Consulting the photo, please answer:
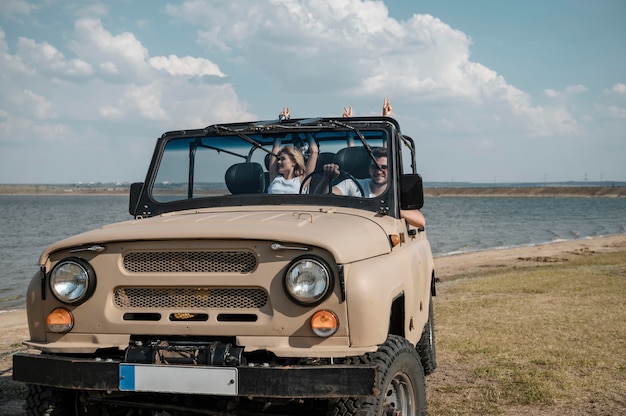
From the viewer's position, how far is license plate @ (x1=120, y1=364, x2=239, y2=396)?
351cm

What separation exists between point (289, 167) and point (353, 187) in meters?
0.49

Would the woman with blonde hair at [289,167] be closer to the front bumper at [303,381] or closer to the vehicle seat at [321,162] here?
the vehicle seat at [321,162]

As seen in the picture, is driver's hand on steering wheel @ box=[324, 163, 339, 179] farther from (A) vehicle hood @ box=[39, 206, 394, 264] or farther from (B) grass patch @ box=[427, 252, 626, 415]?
(B) grass patch @ box=[427, 252, 626, 415]

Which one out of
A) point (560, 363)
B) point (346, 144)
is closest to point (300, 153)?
point (346, 144)

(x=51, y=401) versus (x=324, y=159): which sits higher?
(x=324, y=159)

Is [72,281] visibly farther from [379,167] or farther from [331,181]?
[379,167]

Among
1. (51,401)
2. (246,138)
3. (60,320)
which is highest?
(246,138)

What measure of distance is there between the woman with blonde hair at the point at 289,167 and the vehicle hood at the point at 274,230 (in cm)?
49

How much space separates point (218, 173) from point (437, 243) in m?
29.9

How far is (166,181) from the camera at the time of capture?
5.46m

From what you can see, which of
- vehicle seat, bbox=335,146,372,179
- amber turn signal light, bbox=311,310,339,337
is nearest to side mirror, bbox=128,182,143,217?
vehicle seat, bbox=335,146,372,179

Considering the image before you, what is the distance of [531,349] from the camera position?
25.2 ft

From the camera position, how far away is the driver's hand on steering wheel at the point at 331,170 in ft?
17.0

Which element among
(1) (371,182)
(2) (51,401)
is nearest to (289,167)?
(1) (371,182)
